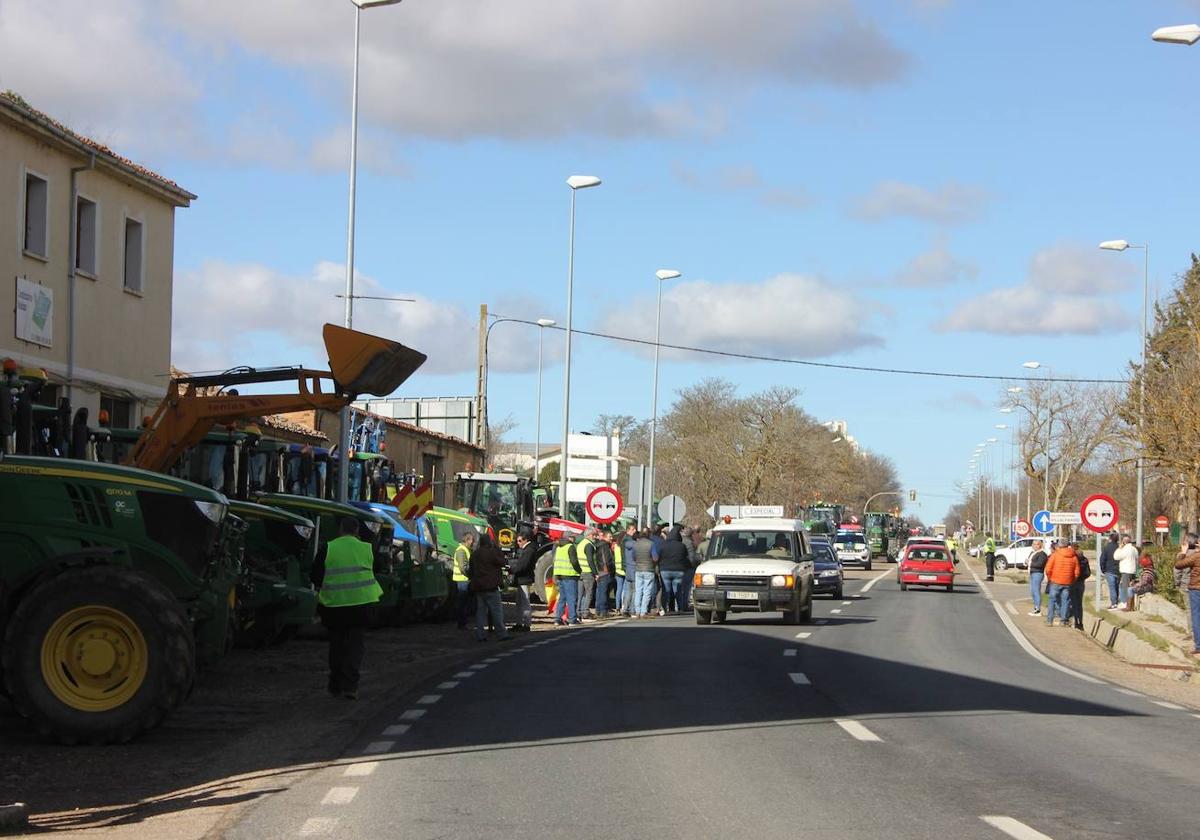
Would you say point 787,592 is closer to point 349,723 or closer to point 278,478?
point 278,478

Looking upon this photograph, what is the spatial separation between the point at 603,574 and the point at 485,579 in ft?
31.4

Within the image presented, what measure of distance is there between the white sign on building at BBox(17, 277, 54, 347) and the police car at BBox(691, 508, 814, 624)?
13.1 m

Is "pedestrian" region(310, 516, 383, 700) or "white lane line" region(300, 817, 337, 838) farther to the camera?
"pedestrian" region(310, 516, 383, 700)

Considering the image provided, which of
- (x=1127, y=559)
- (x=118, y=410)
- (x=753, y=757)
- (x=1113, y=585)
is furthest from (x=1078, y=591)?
(x=753, y=757)

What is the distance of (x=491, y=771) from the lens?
10.9 m

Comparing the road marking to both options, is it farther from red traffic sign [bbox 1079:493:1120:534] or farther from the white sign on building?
red traffic sign [bbox 1079:493:1120:534]

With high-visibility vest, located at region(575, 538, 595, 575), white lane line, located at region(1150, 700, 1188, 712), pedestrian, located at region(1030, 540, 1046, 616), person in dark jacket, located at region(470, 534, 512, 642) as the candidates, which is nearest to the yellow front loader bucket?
person in dark jacket, located at region(470, 534, 512, 642)

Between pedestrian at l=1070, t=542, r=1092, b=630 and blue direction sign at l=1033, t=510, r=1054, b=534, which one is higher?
blue direction sign at l=1033, t=510, r=1054, b=534

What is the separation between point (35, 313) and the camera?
102ft

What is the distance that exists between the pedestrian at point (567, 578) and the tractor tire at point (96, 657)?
18.9 meters

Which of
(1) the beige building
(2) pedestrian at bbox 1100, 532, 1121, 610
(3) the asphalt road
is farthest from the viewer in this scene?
(2) pedestrian at bbox 1100, 532, 1121, 610

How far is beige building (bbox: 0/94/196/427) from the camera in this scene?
30.6 meters

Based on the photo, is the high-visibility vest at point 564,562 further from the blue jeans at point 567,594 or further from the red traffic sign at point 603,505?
the red traffic sign at point 603,505

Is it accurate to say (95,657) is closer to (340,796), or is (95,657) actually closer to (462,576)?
(340,796)
